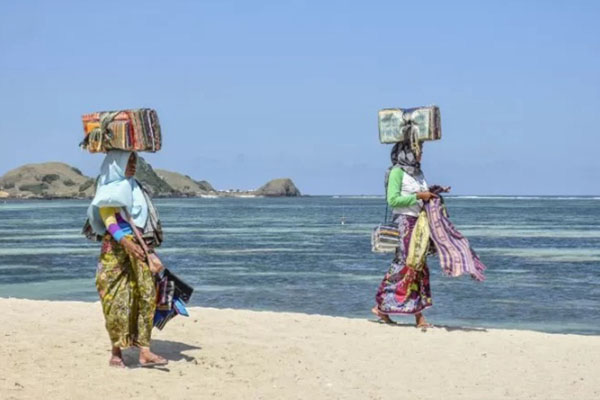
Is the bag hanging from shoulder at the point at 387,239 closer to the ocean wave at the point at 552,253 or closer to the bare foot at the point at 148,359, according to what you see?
the bare foot at the point at 148,359

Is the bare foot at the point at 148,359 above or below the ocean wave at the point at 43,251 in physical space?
above

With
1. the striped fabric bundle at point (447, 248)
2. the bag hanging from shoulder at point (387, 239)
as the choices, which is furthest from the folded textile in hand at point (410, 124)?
the bag hanging from shoulder at point (387, 239)

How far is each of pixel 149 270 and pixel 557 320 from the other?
8.59 metres

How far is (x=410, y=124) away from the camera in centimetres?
1005

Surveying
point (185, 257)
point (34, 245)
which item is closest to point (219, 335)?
point (185, 257)

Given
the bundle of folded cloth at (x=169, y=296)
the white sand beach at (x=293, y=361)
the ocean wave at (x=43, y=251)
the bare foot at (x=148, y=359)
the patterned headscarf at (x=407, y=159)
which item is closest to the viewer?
the white sand beach at (x=293, y=361)

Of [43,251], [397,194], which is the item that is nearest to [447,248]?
[397,194]

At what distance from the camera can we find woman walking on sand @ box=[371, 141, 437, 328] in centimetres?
1009

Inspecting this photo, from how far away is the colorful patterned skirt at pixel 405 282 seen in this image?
33.4 ft

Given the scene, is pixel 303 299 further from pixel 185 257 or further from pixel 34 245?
pixel 34 245

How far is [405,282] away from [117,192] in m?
3.85

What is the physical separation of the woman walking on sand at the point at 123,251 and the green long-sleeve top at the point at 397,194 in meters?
3.12

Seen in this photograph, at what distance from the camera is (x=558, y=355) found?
895cm

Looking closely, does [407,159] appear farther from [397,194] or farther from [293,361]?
[293,361]
